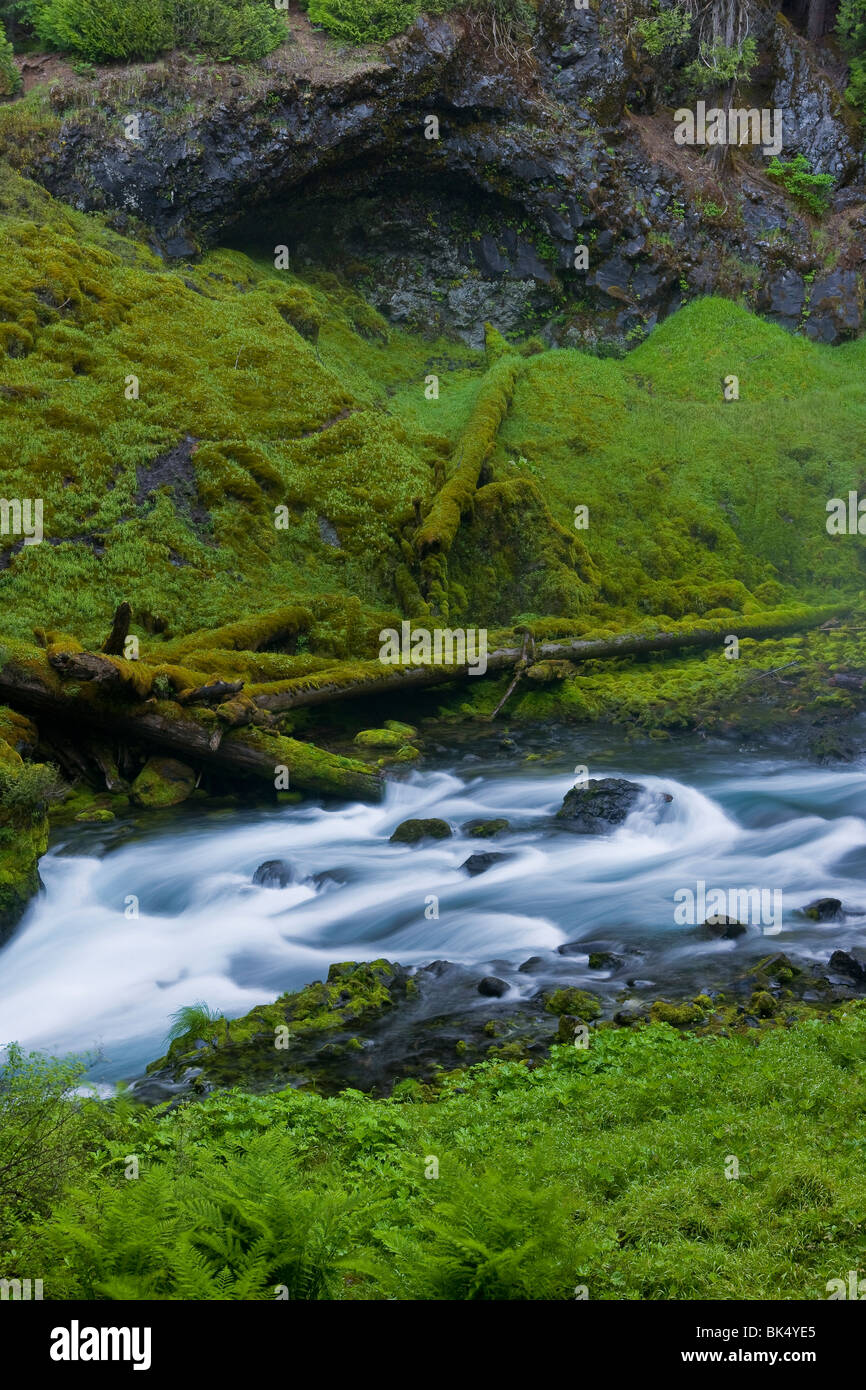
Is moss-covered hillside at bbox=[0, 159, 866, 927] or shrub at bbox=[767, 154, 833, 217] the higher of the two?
shrub at bbox=[767, 154, 833, 217]

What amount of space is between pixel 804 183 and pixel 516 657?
26.3 m

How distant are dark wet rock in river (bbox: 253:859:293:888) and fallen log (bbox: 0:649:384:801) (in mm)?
2396

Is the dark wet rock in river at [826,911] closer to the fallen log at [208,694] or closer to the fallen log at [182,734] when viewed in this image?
the fallen log at [182,734]

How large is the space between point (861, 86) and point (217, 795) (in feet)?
123

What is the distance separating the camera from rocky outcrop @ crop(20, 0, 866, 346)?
2883cm

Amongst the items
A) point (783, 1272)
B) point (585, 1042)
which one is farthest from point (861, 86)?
point (783, 1272)

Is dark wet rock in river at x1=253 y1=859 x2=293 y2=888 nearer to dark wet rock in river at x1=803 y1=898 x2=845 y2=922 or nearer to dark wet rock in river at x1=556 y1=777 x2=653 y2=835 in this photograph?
dark wet rock in river at x1=556 y1=777 x2=653 y2=835

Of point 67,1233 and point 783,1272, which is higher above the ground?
point 67,1233

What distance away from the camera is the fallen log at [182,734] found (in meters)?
13.8

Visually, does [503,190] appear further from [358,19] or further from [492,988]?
[492,988]

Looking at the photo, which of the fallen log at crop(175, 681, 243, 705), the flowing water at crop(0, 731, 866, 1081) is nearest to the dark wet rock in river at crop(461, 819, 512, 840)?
the flowing water at crop(0, 731, 866, 1081)

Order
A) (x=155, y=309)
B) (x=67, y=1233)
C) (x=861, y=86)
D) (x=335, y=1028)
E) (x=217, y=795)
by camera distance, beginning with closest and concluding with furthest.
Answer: (x=67, y=1233)
(x=335, y=1028)
(x=217, y=795)
(x=155, y=309)
(x=861, y=86)

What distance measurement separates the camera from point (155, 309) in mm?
24141
